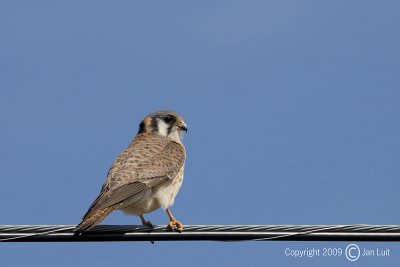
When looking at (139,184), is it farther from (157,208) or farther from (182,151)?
(182,151)

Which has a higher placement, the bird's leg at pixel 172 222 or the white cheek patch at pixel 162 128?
the white cheek patch at pixel 162 128

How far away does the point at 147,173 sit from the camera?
823cm

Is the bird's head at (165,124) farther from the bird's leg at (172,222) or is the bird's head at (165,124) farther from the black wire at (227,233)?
the black wire at (227,233)

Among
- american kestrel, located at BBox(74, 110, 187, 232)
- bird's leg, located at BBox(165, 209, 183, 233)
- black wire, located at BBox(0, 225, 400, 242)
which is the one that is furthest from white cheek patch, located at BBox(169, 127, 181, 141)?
black wire, located at BBox(0, 225, 400, 242)

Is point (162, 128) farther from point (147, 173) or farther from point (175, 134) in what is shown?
point (147, 173)

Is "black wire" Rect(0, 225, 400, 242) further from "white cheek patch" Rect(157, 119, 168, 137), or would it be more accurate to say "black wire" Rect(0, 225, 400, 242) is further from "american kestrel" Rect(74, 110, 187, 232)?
"white cheek patch" Rect(157, 119, 168, 137)

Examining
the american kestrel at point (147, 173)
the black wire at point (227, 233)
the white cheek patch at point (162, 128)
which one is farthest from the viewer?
the white cheek patch at point (162, 128)

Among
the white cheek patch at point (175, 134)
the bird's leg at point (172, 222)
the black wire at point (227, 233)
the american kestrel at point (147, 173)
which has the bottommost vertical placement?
the black wire at point (227, 233)

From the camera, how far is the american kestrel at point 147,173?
7404 millimetres

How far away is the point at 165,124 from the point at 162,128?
3.3 inches

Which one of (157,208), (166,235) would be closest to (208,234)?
(166,235)

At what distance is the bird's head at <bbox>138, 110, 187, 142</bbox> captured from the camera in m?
10.1

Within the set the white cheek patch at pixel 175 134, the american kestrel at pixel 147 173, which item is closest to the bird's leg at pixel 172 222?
the american kestrel at pixel 147 173

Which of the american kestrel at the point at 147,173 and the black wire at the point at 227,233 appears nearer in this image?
the black wire at the point at 227,233
